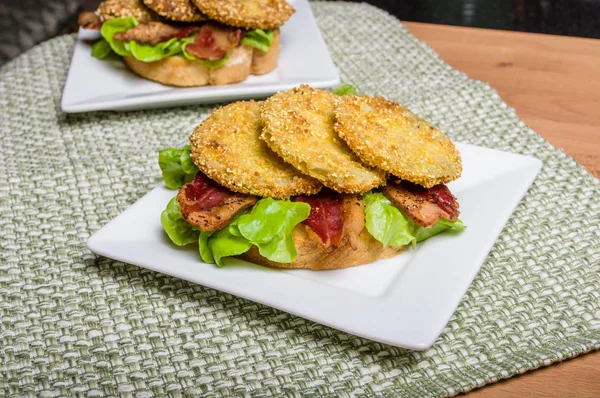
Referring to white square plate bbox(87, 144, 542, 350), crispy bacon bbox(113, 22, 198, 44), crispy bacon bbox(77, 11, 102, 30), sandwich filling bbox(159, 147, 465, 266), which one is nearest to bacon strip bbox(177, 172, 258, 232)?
sandwich filling bbox(159, 147, 465, 266)

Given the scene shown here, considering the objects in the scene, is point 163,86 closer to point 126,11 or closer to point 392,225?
point 126,11

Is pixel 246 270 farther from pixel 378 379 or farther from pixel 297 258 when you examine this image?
pixel 378 379

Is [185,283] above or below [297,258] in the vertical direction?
below

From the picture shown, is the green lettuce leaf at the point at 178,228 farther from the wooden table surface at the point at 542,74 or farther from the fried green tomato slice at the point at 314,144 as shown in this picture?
the wooden table surface at the point at 542,74

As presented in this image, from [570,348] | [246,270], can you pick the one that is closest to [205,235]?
[246,270]

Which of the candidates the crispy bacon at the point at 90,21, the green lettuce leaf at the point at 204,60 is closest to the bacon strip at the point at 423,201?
the green lettuce leaf at the point at 204,60

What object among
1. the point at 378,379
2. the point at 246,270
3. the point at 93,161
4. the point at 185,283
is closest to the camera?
the point at 378,379
